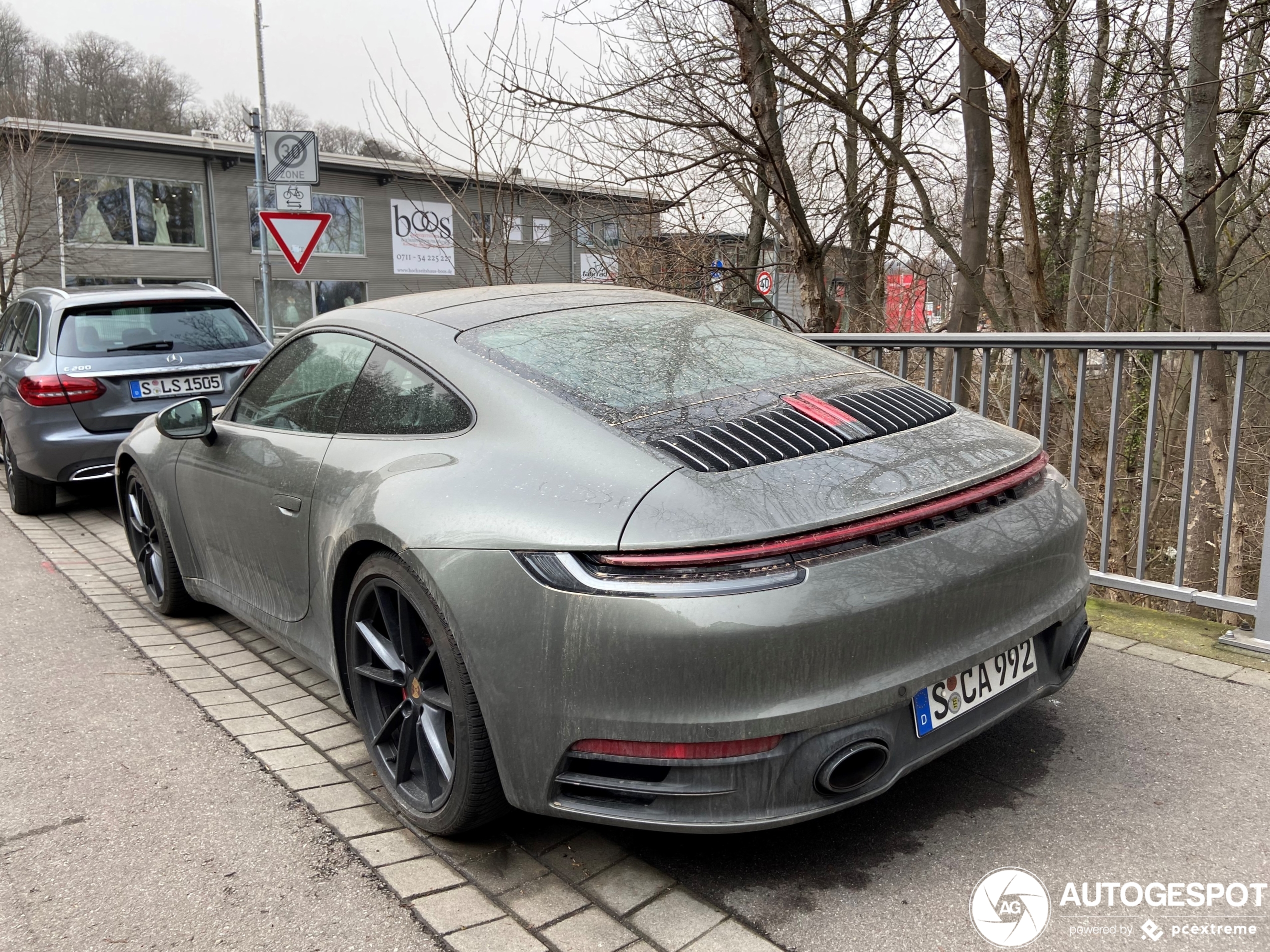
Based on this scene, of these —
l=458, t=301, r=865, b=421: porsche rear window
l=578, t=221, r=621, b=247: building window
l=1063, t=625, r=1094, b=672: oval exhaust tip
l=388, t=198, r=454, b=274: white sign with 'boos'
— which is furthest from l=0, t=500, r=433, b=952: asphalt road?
l=388, t=198, r=454, b=274: white sign with 'boos'

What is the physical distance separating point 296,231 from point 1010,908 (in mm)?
9265

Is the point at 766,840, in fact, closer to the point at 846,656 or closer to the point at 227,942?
the point at 846,656

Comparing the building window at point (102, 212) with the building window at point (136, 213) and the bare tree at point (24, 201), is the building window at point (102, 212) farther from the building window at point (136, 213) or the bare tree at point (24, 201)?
the bare tree at point (24, 201)

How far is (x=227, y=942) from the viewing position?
2301 mm

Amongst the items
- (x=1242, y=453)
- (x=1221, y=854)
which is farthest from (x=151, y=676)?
(x=1242, y=453)

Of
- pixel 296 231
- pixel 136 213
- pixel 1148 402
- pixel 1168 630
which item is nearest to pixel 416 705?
pixel 1168 630

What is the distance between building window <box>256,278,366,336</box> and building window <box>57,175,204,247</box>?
2479mm

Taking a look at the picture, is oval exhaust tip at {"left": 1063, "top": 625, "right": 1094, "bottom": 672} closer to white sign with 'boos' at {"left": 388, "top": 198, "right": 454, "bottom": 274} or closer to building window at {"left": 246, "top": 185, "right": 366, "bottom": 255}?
white sign with 'boos' at {"left": 388, "top": 198, "right": 454, "bottom": 274}

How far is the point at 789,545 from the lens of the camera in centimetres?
218

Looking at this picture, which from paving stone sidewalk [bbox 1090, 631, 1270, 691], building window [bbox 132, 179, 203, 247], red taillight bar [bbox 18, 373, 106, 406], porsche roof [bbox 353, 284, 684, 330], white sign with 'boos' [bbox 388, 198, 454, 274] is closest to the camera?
porsche roof [bbox 353, 284, 684, 330]

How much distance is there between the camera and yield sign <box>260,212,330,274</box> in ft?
31.8

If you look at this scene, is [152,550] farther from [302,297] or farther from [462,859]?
[302,297]

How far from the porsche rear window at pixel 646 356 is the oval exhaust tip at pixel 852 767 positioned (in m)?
0.97

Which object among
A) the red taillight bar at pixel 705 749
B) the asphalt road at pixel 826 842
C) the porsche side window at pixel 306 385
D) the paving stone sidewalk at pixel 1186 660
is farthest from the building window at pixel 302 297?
the red taillight bar at pixel 705 749
